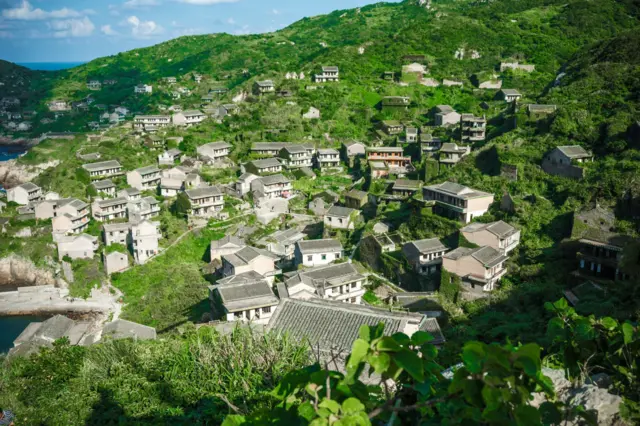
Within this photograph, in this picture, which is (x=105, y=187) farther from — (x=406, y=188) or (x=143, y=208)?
(x=406, y=188)

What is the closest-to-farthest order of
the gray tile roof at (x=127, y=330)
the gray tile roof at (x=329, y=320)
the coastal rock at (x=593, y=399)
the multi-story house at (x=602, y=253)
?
the coastal rock at (x=593, y=399), the gray tile roof at (x=329, y=320), the multi-story house at (x=602, y=253), the gray tile roof at (x=127, y=330)

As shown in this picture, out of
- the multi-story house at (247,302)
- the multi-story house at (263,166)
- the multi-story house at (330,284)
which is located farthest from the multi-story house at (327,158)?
the multi-story house at (247,302)

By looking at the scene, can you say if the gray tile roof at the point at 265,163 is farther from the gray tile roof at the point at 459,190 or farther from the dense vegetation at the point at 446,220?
the gray tile roof at the point at 459,190

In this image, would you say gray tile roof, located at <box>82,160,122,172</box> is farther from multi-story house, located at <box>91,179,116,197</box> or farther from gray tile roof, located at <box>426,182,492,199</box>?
gray tile roof, located at <box>426,182,492,199</box>

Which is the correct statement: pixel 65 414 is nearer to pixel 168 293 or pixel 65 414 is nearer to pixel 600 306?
pixel 600 306

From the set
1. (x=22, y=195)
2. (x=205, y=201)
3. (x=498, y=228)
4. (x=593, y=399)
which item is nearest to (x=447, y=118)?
(x=205, y=201)

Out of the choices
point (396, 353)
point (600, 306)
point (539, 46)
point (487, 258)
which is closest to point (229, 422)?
point (396, 353)

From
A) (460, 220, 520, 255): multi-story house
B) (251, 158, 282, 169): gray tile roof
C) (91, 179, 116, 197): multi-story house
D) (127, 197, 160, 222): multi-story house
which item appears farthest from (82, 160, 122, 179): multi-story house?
(460, 220, 520, 255): multi-story house
